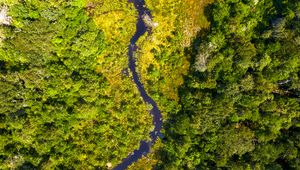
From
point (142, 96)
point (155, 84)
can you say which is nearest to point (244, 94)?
point (155, 84)

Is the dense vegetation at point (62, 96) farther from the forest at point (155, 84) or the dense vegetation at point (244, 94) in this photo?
the dense vegetation at point (244, 94)

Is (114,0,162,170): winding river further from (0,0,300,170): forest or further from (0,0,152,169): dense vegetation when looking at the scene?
(0,0,152,169): dense vegetation

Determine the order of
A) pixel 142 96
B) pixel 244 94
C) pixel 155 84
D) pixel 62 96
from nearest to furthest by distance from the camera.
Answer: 1. pixel 244 94
2. pixel 62 96
3. pixel 155 84
4. pixel 142 96

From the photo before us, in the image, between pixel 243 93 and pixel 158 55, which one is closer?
pixel 243 93

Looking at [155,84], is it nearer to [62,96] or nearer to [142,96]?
[142,96]

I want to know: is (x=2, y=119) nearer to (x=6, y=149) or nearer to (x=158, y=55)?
(x=6, y=149)

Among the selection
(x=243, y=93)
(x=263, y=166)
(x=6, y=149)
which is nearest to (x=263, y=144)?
(x=263, y=166)
